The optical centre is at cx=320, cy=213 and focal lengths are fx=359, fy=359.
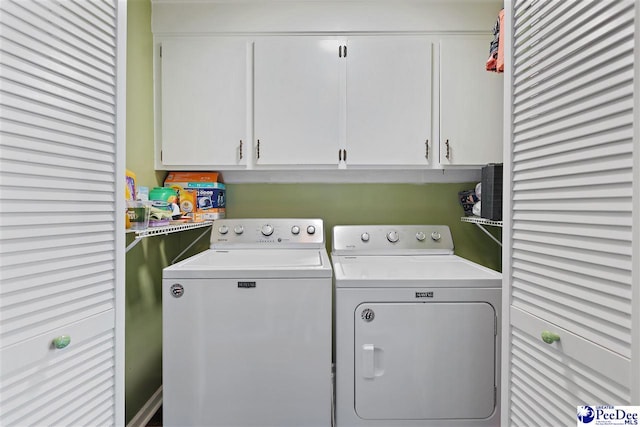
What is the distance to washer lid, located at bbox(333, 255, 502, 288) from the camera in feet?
5.10

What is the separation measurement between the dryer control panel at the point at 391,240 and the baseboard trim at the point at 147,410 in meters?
1.35

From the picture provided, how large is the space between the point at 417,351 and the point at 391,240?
2.69 feet

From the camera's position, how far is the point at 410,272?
1.74 meters

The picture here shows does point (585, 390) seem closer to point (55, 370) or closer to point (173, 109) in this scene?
point (55, 370)

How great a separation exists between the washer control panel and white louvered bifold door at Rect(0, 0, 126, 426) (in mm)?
1127

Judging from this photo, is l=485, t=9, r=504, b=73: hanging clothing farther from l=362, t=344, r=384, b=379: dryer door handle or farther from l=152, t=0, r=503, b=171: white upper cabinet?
l=362, t=344, r=384, b=379: dryer door handle

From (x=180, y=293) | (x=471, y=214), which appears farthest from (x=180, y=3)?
(x=471, y=214)

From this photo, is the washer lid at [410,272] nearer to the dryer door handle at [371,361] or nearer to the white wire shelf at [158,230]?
the dryer door handle at [371,361]

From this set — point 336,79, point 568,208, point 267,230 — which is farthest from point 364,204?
point 568,208

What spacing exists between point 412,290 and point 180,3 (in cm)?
214

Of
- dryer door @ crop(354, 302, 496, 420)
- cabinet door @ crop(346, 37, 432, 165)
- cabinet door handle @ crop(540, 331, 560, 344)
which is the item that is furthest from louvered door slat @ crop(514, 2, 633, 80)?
cabinet door @ crop(346, 37, 432, 165)

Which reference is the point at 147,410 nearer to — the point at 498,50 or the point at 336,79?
the point at 336,79

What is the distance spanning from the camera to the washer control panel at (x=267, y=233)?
7.32ft

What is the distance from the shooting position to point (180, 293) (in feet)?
5.11
